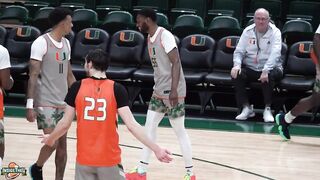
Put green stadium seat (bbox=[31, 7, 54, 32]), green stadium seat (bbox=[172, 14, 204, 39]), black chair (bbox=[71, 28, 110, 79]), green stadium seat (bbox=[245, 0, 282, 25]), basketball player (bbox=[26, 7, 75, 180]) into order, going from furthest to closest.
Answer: green stadium seat (bbox=[245, 0, 282, 25]) → green stadium seat (bbox=[31, 7, 54, 32]) → green stadium seat (bbox=[172, 14, 204, 39]) → black chair (bbox=[71, 28, 110, 79]) → basketball player (bbox=[26, 7, 75, 180])

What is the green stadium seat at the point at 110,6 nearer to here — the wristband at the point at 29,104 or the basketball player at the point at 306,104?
the basketball player at the point at 306,104

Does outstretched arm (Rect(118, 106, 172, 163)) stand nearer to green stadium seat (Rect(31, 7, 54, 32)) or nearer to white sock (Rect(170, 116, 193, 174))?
white sock (Rect(170, 116, 193, 174))

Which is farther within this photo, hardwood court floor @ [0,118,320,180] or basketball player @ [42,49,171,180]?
hardwood court floor @ [0,118,320,180]

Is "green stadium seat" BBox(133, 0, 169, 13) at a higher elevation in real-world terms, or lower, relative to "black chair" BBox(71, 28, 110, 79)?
higher

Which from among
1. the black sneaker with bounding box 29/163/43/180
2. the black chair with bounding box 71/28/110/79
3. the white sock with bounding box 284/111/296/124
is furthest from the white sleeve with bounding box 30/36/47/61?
the black chair with bounding box 71/28/110/79

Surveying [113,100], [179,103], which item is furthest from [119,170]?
[179,103]

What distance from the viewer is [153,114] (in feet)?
24.0

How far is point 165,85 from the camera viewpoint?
7.26m

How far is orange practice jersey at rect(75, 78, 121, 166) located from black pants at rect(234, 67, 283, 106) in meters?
6.43

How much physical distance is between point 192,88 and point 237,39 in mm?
1098

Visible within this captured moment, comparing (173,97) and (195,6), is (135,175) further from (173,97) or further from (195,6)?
(195,6)

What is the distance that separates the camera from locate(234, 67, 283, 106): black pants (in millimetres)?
11195

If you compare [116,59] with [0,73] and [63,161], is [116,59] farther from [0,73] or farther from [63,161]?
[0,73]

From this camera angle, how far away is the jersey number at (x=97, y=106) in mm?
4926
